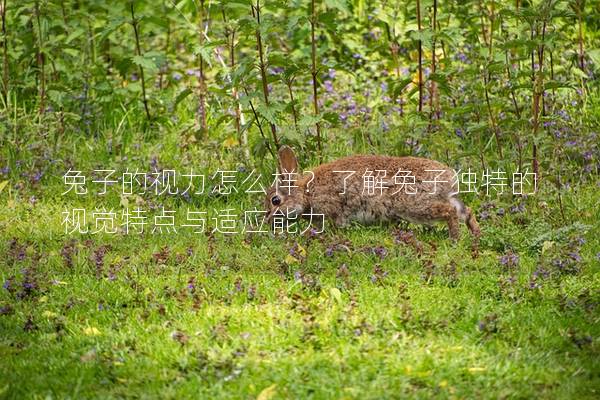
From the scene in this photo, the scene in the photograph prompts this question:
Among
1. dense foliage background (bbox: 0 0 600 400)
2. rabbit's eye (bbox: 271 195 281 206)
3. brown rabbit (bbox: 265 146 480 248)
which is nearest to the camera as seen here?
dense foliage background (bbox: 0 0 600 400)

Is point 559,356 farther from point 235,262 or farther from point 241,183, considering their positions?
point 241,183

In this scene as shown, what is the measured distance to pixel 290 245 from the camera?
24.3 ft

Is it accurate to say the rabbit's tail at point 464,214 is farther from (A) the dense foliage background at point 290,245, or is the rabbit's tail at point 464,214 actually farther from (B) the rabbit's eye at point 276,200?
(B) the rabbit's eye at point 276,200

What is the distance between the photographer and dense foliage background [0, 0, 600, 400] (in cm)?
518

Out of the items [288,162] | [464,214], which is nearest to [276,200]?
[288,162]

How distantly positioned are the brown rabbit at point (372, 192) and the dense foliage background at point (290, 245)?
0.60ft

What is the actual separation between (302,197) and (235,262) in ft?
4.41

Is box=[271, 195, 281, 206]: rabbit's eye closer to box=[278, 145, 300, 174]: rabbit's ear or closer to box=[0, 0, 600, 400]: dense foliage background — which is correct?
box=[278, 145, 300, 174]: rabbit's ear

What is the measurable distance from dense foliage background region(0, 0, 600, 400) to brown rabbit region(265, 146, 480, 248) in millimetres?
183

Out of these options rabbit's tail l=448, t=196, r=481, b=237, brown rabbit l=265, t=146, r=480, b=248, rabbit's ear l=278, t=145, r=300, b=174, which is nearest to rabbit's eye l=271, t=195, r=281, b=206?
brown rabbit l=265, t=146, r=480, b=248

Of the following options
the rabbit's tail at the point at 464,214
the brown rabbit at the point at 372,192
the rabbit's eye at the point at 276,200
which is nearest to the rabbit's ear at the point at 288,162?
the brown rabbit at the point at 372,192

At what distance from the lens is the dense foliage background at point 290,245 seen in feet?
17.0

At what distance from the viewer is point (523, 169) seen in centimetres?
875

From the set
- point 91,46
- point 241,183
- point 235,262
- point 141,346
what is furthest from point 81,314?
point 91,46
